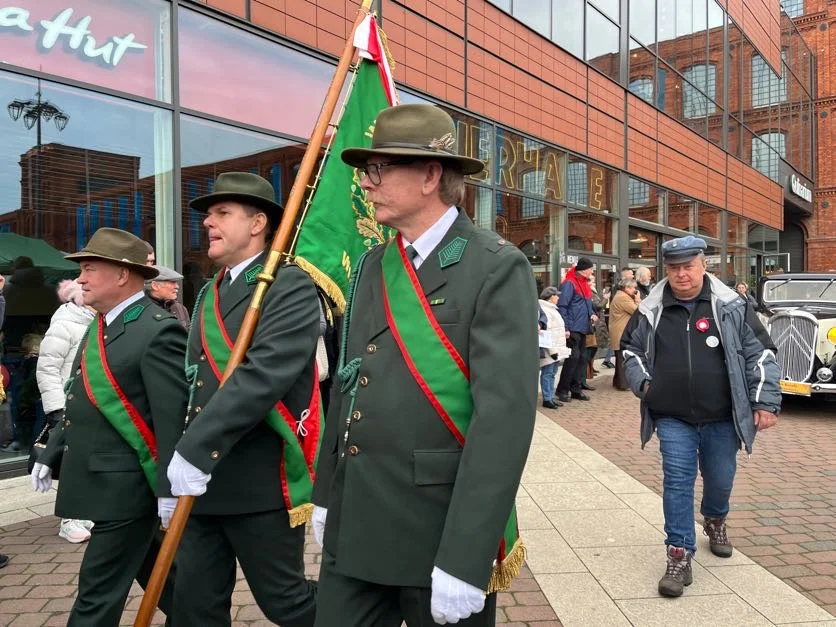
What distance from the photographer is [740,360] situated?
3783 mm

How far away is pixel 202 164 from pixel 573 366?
5.90m

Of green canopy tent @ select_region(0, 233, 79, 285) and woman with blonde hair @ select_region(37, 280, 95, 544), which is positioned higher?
green canopy tent @ select_region(0, 233, 79, 285)

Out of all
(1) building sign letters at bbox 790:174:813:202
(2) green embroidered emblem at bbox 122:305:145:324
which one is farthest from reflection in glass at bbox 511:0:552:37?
(1) building sign letters at bbox 790:174:813:202

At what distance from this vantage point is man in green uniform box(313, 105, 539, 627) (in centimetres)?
161

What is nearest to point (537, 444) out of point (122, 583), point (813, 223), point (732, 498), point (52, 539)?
point (732, 498)

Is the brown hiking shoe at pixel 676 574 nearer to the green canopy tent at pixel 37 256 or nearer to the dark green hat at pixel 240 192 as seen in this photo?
the dark green hat at pixel 240 192

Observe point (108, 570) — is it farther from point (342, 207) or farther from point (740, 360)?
point (740, 360)

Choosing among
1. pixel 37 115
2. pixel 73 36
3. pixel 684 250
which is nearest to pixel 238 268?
pixel 684 250

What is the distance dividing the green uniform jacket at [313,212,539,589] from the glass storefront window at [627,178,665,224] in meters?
16.0

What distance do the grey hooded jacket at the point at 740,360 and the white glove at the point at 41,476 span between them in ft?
10.3

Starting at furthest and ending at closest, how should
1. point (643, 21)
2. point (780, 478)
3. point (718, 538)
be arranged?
point (643, 21) < point (780, 478) < point (718, 538)

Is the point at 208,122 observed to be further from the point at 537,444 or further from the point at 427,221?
the point at 427,221

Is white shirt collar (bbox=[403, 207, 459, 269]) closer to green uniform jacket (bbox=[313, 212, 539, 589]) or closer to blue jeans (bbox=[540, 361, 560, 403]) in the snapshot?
green uniform jacket (bbox=[313, 212, 539, 589])

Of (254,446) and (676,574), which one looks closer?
(254,446)
